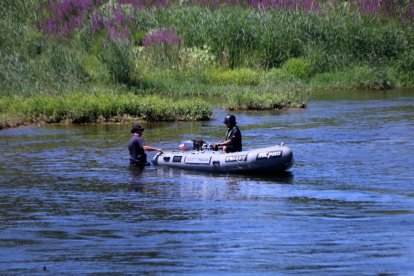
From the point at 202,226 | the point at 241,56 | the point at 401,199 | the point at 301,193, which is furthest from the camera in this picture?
the point at 241,56

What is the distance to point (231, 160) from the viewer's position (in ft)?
68.0

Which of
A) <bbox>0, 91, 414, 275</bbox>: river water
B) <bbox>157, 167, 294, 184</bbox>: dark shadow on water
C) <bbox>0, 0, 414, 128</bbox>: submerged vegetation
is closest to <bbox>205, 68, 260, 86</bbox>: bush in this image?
<bbox>0, 0, 414, 128</bbox>: submerged vegetation

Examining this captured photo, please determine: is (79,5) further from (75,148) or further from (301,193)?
(301,193)

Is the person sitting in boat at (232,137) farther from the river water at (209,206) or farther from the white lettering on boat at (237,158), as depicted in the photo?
the river water at (209,206)

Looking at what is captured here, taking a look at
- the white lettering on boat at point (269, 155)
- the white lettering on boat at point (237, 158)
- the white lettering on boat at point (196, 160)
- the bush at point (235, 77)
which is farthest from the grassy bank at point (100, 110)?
the white lettering on boat at point (269, 155)

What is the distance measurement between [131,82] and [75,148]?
34.7 feet

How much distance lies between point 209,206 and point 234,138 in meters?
4.04

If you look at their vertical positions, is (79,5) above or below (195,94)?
above

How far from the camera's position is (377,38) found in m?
→ 41.1

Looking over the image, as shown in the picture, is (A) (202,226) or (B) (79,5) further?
(B) (79,5)

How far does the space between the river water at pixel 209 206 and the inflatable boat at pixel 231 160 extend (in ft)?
0.63

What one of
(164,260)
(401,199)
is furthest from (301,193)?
(164,260)

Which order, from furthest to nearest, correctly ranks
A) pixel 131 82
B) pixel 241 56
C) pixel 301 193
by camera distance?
pixel 241 56, pixel 131 82, pixel 301 193


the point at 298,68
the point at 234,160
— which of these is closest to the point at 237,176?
the point at 234,160
